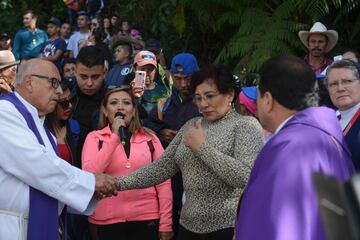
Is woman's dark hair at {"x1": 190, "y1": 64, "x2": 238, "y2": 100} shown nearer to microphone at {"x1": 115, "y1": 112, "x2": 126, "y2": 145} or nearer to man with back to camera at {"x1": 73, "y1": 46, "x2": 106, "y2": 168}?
microphone at {"x1": 115, "y1": 112, "x2": 126, "y2": 145}

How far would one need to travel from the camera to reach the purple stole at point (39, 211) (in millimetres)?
4121

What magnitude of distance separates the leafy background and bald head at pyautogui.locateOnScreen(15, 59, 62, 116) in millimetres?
4383

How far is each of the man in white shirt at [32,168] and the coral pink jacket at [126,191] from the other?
2.27 ft

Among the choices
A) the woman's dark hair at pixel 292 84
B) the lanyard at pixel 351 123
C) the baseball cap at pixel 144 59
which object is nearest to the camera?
the woman's dark hair at pixel 292 84

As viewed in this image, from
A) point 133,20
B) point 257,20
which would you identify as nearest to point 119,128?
point 257,20

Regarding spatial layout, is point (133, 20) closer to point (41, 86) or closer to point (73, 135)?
point (73, 135)

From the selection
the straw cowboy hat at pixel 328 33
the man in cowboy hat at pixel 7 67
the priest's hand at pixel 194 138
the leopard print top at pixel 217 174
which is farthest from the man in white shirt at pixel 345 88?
the man in cowboy hat at pixel 7 67

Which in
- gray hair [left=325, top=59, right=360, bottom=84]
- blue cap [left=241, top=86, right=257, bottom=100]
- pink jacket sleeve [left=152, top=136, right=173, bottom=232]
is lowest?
pink jacket sleeve [left=152, top=136, right=173, bottom=232]

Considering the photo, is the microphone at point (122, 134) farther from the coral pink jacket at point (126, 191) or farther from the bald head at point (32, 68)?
the bald head at point (32, 68)

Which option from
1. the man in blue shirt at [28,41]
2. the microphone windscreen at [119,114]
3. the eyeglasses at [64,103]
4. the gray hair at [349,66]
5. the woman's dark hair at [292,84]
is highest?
the woman's dark hair at [292,84]

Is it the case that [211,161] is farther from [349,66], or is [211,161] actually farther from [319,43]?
[319,43]

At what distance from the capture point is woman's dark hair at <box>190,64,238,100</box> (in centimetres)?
469

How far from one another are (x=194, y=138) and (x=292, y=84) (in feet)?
3.88

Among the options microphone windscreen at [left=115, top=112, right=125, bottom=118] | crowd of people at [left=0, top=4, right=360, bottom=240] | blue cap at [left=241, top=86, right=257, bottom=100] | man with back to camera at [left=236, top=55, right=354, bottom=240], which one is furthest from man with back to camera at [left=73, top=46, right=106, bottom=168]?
man with back to camera at [left=236, top=55, right=354, bottom=240]
